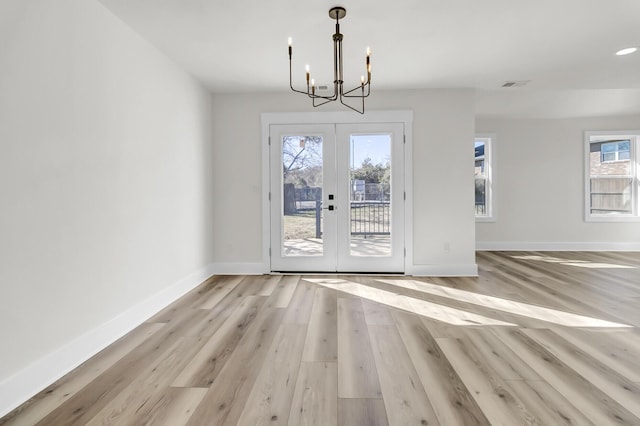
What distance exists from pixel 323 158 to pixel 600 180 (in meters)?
5.75

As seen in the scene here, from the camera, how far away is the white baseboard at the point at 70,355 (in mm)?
1769

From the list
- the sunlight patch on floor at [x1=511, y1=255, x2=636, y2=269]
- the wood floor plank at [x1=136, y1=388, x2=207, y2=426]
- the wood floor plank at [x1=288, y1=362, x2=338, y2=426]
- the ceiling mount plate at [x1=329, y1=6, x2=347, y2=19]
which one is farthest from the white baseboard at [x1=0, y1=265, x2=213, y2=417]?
the sunlight patch on floor at [x1=511, y1=255, x2=636, y2=269]

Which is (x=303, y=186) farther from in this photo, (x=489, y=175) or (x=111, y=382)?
(x=489, y=175)

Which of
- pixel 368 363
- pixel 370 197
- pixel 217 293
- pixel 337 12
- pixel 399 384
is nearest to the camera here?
pixel 399 384

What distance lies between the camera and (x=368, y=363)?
2.18 metres

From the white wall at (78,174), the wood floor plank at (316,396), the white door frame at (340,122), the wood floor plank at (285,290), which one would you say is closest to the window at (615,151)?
the white door frame at (340,122)

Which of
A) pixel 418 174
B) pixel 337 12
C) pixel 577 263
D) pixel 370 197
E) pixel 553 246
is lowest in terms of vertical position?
pixel 577 263

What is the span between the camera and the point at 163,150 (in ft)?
11.2

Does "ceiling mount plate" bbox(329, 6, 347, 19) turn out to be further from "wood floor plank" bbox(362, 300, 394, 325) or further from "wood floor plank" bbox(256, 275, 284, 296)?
"wood floor plank" bbox(256, 275, 284, 296)

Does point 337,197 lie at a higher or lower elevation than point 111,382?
higher

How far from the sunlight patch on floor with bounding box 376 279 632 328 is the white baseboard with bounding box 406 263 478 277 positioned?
375 millimetres

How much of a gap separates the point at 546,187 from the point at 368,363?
6218 millimetres

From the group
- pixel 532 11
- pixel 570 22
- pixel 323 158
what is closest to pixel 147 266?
pixel 323 158

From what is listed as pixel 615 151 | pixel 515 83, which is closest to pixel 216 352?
pixel 515 83
